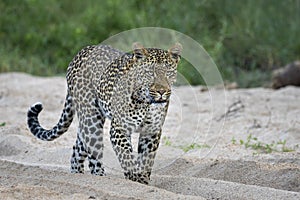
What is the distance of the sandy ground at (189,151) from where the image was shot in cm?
601

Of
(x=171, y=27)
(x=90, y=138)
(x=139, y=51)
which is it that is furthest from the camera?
(x=171, y=27)

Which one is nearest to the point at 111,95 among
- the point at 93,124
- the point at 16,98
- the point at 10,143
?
the point at 93,124

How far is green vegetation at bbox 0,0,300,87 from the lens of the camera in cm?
1369

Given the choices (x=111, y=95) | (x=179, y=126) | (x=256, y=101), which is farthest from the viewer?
(x=256, y=101)

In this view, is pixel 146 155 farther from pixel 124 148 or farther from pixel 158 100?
pixel 158 100

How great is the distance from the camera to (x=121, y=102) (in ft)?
21.3

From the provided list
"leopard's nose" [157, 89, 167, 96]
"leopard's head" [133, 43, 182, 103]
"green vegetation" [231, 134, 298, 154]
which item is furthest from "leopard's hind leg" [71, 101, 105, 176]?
"green vegetation" [231, 134, 298, 154]

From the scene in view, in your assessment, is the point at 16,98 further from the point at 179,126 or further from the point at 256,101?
the point at 256,101

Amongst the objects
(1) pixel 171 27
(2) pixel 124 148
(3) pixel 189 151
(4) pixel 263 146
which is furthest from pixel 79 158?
(1) pixel 171 27

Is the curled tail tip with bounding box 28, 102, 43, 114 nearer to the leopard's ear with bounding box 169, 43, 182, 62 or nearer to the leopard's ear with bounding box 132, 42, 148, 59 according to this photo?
the leopard's ear with bounding box 132, 42, 148, 59

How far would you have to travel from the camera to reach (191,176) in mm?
7070

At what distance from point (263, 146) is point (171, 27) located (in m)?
6.04

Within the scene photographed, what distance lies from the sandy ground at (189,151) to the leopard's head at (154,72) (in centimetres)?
72

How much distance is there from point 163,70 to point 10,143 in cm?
262
